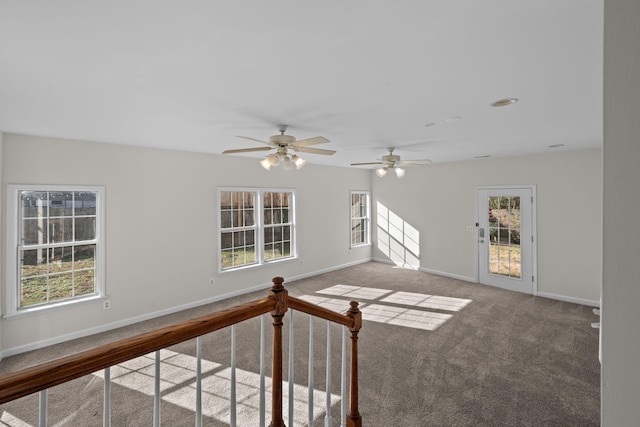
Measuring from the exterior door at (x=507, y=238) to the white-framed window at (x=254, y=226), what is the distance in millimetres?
4005

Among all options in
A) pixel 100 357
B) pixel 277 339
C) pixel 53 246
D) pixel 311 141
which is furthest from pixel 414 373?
pixel 53 246

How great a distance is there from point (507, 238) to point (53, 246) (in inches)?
294

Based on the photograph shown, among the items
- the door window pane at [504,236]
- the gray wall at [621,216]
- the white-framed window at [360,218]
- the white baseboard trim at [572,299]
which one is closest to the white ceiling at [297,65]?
the gray wall at [621,216]

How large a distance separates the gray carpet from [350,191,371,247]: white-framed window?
339 centimetres

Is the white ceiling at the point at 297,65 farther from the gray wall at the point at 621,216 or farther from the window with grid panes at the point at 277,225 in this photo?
the window with grid panes at the point at 277,225

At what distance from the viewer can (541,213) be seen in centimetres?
566

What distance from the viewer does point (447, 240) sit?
709cm

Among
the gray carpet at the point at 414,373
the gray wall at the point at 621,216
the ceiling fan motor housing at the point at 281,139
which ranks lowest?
the gray carpet at the point at 414,373

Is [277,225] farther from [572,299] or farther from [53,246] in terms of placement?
[572,299]

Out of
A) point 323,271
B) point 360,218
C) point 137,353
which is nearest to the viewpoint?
point 137,353

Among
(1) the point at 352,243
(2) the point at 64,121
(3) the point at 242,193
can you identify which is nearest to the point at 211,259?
(3) the point at 242,193

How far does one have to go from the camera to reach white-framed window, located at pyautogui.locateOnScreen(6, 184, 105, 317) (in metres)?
3.75

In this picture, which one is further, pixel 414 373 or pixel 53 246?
pixel 53 246

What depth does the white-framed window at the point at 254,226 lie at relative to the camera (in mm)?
5793
